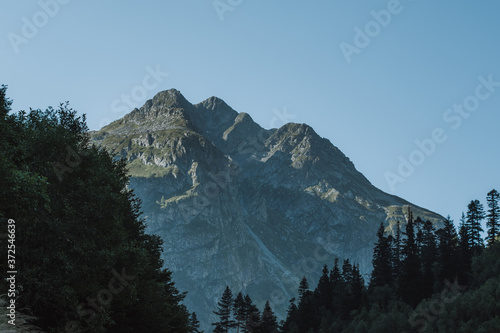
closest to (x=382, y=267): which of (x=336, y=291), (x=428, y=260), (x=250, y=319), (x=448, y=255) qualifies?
(x=336, y=291)

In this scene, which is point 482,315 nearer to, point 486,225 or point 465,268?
point 465,268

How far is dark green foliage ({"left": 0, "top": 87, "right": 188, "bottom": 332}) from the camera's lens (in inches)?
1055

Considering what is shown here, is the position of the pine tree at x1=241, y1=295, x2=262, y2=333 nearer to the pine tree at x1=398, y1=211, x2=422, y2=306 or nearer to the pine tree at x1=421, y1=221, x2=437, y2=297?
the pine tree at x1=398, y1=211, x2=422, y2=306

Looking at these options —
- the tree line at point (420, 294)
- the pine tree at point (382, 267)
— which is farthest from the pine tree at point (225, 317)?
the pine tree at point (382, 267)

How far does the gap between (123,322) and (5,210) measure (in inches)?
659

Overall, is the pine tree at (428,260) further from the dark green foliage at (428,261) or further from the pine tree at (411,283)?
the pine tree at (411,283)

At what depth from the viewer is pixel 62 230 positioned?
29.6m

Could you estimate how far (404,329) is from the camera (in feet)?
273

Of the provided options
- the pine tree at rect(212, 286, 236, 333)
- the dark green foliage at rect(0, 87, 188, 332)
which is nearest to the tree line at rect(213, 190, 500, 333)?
the pine tree at rect(212, 286, 236, 333)

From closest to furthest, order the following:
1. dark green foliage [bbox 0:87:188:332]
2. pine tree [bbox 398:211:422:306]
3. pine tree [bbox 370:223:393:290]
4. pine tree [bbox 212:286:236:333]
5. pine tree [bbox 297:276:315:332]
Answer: dark green foliage [bbox 0:87:188:332], pine tree [bbox 398:211:422:306], pine tree [bbox 212:286:236:333], pine tree [bbox 297:276:315:332], pine tree [bbox 370:223:393:290]

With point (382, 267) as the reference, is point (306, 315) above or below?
below

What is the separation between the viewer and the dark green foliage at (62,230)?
87.9ft

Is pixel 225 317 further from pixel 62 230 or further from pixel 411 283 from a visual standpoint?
pixel 62 230

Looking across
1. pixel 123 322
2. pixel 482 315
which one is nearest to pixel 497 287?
pixel 482 315
